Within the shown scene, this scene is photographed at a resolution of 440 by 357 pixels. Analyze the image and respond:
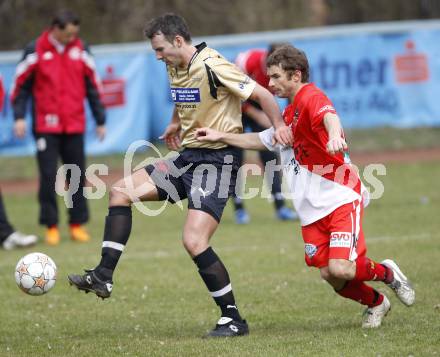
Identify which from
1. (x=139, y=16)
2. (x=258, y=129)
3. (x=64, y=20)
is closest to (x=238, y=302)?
(x=258, y=129)

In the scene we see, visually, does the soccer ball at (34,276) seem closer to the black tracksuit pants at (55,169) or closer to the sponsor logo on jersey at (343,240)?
the sponsor logo on jersey at (343,240)

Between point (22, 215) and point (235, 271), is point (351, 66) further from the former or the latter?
point (235, 271)

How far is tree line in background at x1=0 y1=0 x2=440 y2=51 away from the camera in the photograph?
21891 millimetres

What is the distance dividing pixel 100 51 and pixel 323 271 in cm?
1059

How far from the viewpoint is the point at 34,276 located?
6.09 metres

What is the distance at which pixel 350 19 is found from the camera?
28.3 m

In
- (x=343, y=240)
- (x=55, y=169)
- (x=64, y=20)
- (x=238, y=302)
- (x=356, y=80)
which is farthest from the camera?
(x=356, y=80)

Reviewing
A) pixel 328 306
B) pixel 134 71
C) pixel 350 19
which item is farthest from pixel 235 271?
pixel 350 19

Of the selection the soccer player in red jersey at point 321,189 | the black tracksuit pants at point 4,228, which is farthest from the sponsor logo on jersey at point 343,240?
the black tracksuit pants at point 4,228

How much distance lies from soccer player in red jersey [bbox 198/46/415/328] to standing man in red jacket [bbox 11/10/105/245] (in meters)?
4.45

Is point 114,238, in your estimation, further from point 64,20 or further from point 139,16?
point 139,16

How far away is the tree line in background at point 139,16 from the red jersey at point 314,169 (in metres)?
16.2

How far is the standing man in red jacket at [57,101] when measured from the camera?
10305 millimetres

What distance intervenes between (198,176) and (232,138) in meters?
0.34
